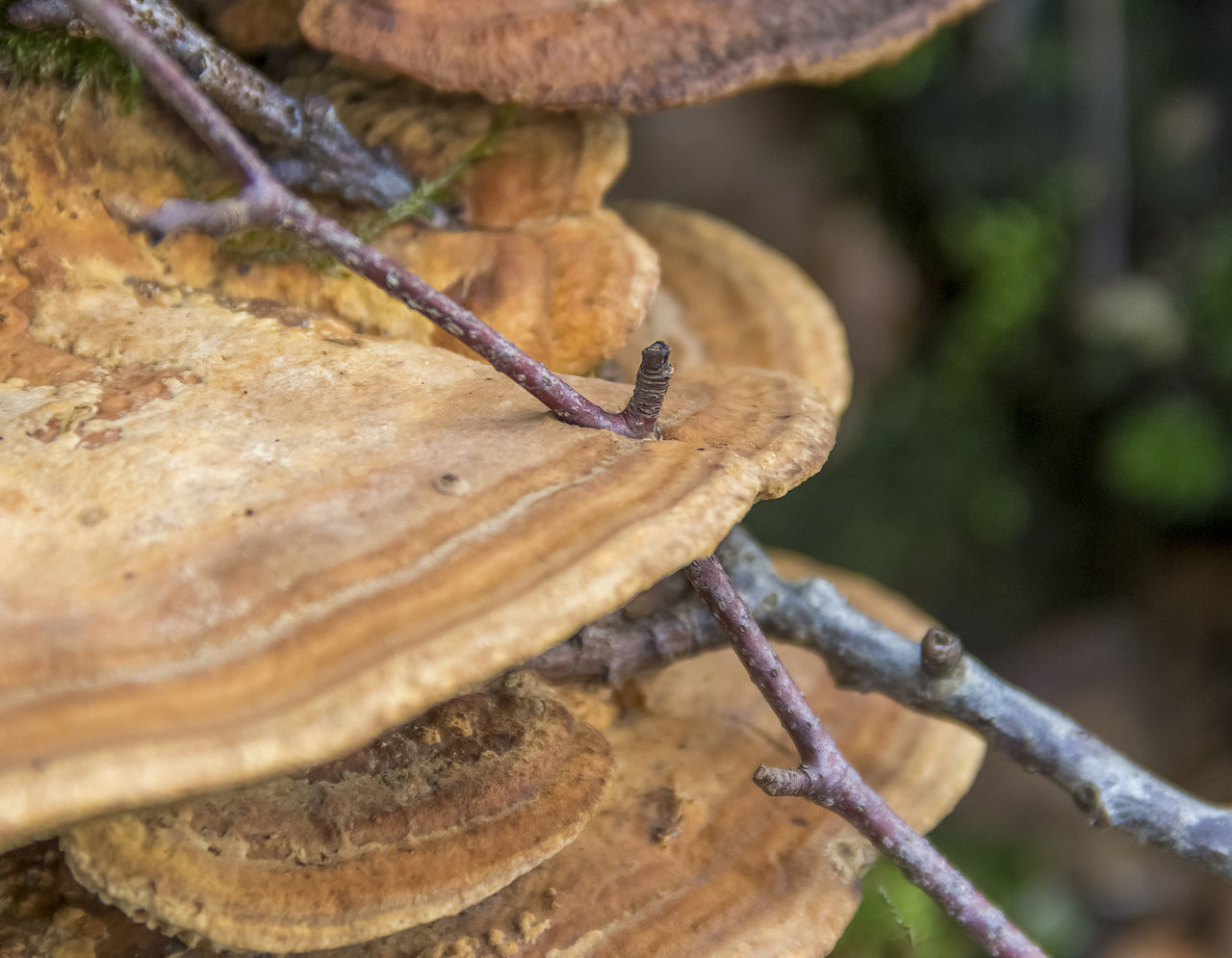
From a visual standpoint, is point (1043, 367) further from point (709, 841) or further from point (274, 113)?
point (274, 113)

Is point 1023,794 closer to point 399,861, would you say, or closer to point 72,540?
point 399,861

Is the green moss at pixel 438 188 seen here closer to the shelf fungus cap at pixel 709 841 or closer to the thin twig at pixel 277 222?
the thin twig at pixel 277 222

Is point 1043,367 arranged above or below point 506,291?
below

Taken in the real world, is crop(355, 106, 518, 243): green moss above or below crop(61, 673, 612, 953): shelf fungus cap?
above

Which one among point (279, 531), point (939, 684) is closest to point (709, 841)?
point (939, 684)

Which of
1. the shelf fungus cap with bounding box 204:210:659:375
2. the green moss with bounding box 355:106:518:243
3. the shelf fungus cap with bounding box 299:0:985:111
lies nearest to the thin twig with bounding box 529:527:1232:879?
the shelf fungus cap with bounding box 204:210:659:375

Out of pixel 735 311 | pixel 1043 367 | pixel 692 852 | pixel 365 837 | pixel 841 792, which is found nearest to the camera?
pixel 365 837

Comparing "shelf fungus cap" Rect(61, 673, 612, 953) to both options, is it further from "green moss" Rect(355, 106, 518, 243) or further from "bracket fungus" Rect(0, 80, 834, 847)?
"green moss" Rect(355, 106, 518, 243)
